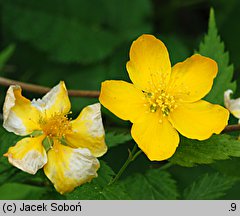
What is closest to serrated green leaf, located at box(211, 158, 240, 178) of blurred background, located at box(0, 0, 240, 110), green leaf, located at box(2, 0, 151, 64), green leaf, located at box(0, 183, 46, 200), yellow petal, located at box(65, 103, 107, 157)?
yellow petal, located at box(65, 103, 107, 157)

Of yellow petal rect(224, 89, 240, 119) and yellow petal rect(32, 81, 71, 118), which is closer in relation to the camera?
yellow petal rect(32, 81, 71, 118)

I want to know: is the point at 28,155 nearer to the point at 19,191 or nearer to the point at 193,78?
the point at 19,191

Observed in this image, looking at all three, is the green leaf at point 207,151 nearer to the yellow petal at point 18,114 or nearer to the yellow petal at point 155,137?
the yellow petal at point 155,137

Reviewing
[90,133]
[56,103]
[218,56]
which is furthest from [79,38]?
[90,133]

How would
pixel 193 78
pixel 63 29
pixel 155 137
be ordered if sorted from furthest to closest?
pixel 63 29
pixel 193 78
pixel 155 137

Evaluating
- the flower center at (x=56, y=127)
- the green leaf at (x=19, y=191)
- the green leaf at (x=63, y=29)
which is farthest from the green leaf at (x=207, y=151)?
the green leaf at (x=63, y=29)

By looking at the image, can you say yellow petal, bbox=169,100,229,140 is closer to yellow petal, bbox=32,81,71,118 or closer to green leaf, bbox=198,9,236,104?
green leaf, bbox=198,9,236,104
